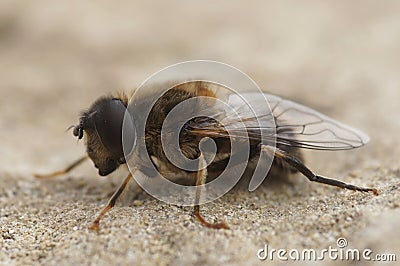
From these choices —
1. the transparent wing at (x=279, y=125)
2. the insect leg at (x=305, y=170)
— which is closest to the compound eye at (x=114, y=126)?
the transparent wing at (x=279, y=125)

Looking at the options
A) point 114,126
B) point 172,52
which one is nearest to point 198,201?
point 114,126

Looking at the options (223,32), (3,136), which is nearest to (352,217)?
(3,136)

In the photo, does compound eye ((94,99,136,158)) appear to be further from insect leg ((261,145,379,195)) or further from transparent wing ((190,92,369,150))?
insect leg ((261,145,379,195))

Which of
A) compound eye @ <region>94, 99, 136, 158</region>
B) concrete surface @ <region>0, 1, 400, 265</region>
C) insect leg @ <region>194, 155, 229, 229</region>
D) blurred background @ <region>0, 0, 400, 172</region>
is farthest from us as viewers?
blurred background @ <region>0, 0, 400, 172</region>

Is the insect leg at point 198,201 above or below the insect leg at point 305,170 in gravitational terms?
below

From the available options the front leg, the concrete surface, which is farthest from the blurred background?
the front leg

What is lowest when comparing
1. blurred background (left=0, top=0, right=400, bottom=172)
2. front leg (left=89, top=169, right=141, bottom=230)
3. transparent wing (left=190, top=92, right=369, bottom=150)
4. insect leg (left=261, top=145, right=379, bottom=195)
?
front leg (left=89, top=169, right=141, bottom=230)

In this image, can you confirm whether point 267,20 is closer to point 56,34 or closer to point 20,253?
point 56,34

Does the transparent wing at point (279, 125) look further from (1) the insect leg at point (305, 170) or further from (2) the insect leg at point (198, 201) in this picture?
(2) the insect leg at point (198, 201)
